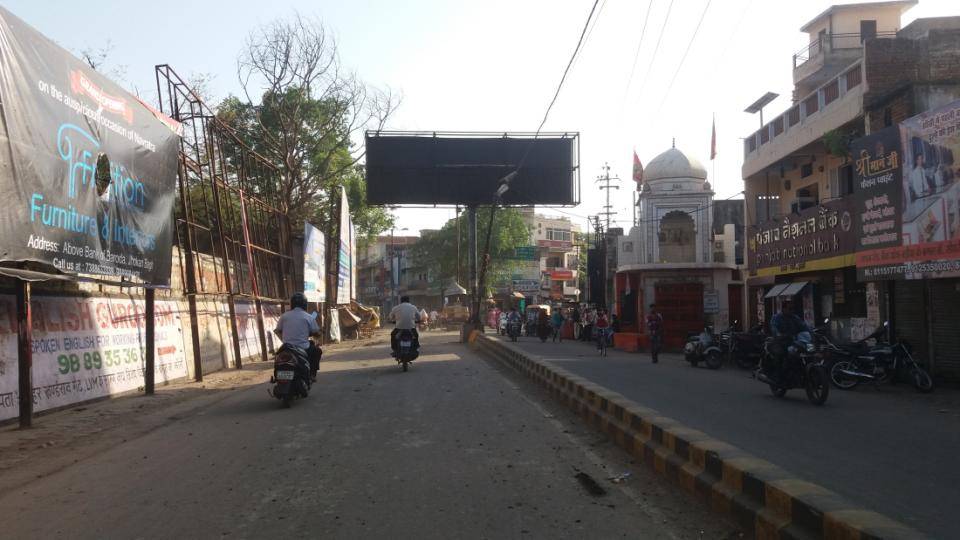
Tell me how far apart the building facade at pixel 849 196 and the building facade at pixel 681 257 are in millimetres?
5925

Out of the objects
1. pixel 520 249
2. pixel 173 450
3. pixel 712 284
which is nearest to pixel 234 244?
pixel 173 450

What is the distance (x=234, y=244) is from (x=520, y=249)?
40.8 m

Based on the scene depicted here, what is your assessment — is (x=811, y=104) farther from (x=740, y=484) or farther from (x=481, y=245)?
(x=481, y=245)

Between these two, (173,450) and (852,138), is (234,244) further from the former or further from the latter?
(852,138)

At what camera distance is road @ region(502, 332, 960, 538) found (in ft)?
16.1

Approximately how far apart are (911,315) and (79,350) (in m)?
14.4

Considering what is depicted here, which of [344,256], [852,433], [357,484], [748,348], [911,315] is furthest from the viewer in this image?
[344,256]

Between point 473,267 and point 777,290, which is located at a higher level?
point 473,267

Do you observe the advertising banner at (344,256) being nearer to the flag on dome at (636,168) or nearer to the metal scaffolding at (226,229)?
the metal scaffolding at (226,229)

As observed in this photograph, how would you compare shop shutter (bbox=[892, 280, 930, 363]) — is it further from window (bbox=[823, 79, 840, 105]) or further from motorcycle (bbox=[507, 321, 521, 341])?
motorcycle (bbox=[507, 321, 521, 341])

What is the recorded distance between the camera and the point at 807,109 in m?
20.2

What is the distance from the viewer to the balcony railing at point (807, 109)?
56.9ft

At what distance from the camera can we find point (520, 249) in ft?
188

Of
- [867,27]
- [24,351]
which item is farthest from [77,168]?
[867,27]
